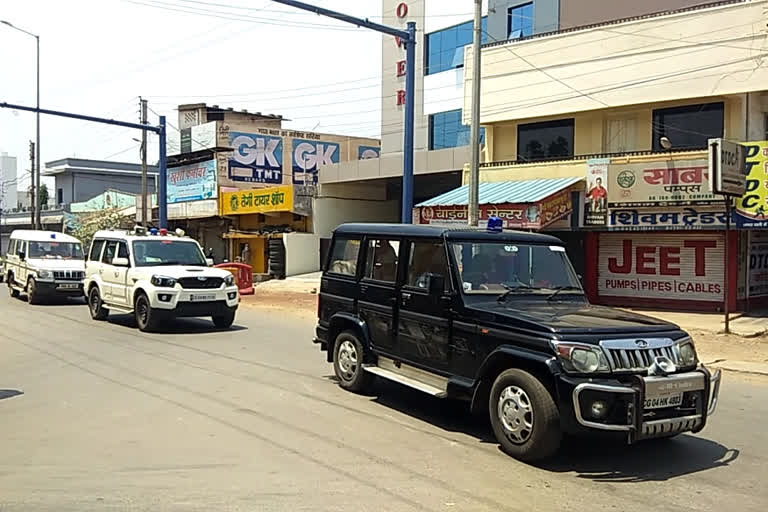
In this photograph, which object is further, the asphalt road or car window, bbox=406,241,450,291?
car window, bbox=406,241,450,291

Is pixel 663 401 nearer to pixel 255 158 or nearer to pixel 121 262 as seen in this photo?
pixel 121 262

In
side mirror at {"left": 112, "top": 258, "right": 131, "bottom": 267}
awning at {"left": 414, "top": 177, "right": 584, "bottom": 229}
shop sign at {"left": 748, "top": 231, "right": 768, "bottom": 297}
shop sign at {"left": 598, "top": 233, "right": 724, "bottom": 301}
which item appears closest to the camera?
side mirror at {"left": 112, "top": 258, "right": 131, "bottom": 267}

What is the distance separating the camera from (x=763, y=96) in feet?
59.7

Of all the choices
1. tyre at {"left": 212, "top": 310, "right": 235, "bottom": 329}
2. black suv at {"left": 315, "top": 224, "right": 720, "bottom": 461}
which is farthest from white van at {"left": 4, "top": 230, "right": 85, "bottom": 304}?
black suv at {"left": 315, "top": 224, "right": 720, "bottom": 461}

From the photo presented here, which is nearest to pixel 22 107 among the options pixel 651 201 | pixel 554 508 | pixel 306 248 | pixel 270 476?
pixel 306 248

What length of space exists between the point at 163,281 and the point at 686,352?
1043cm

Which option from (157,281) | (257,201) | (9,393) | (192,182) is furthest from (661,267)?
(192,182)

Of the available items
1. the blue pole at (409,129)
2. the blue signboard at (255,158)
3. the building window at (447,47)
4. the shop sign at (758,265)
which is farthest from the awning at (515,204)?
the blue signboard at (255,158)

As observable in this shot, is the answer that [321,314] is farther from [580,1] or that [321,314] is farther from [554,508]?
[580,1]

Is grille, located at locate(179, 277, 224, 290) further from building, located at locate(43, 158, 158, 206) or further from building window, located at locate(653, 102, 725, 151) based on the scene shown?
building, located at locate(43, 158, 158, 206)

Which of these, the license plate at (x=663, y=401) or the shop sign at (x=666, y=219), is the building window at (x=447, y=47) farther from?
the license plate at (x=663, y=401)

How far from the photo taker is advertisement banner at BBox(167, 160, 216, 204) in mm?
39875

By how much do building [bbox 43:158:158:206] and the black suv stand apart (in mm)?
54579

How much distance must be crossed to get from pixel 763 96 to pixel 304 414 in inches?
621
